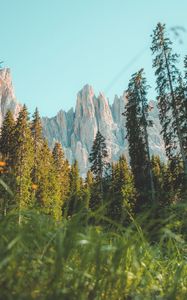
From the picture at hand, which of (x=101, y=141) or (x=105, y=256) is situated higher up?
(x=101, y=141)

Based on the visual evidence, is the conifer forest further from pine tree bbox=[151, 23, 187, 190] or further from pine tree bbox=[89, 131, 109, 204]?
pine tree bbox=[89, 131, 109, 204]

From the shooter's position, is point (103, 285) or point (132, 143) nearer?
point (103, 285)

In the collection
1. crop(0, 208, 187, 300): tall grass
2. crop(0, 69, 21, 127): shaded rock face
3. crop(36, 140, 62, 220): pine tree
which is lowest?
crop(0, 208, 187, 300): tall grass

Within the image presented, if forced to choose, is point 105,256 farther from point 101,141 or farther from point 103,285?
point 101,141

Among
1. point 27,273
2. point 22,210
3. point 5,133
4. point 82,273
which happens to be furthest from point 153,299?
point 5,133

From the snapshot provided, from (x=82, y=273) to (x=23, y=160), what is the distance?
39.7 m

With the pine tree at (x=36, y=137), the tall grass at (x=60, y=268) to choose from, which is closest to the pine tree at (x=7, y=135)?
the pine tree at (x=36, y=137)

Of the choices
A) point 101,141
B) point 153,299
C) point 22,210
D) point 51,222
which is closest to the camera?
point 153,299

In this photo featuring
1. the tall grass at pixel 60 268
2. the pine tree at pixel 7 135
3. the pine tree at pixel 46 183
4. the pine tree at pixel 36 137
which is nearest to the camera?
the tall grass at pixel 60 268

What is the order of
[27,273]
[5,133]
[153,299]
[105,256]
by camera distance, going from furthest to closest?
1. [5,133]
2. [153,299]
3. [105,256]
4. [27,273]

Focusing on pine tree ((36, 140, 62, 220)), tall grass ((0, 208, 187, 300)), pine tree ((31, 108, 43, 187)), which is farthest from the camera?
pine tree ((31, 108, 43, 187))

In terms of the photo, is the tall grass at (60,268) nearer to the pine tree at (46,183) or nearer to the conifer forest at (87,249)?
the conifer forest at (87,249)

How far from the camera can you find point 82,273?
1.85 metres

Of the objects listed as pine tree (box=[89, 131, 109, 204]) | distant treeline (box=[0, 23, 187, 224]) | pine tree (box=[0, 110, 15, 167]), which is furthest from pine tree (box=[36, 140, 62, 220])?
pine tree (box=[0, 110, 15, 167])
